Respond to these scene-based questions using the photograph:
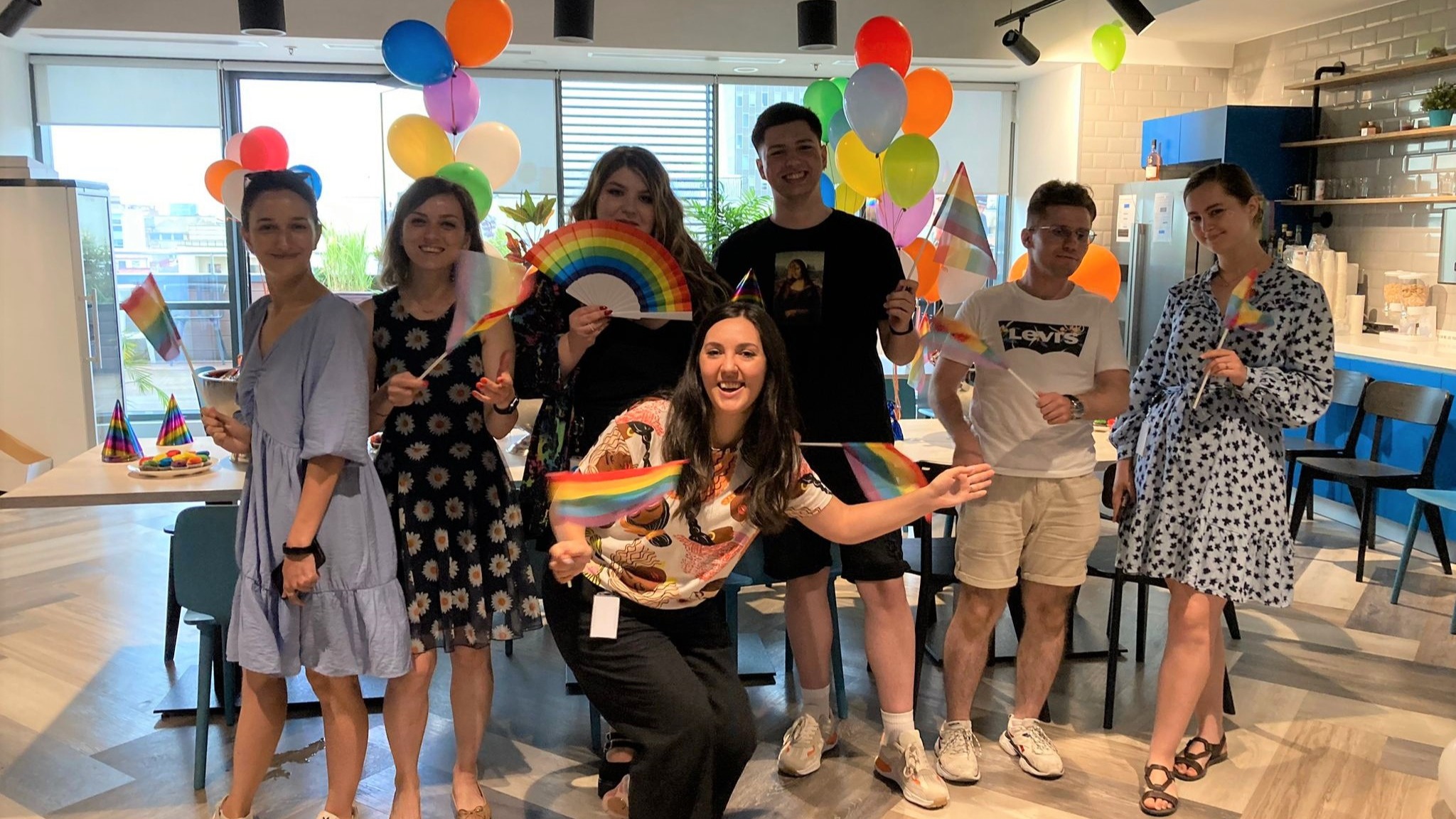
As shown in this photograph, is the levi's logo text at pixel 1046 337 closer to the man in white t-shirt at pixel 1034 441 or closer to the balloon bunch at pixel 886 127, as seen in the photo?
the man in white t-shirt at pixel 1034 441

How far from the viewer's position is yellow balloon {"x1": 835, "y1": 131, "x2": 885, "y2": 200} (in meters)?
3.76

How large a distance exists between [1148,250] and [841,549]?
491 centimetres

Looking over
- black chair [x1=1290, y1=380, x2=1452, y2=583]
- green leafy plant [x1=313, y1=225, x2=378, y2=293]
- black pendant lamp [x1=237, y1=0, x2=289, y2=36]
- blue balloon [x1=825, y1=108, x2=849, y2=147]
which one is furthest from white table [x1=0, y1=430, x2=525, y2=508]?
green leafy plant [x1=313, y1=225, x2=378, y2=293]

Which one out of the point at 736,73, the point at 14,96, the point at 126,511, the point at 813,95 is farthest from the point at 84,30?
the point at 813,95

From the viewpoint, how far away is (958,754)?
250cm

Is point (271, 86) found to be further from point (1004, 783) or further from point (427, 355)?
point (1004, 783)

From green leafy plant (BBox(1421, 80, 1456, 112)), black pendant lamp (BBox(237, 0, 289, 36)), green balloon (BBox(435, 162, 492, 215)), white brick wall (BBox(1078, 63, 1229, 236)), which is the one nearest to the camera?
green balloon (BBox(435, 162, 492, 215))

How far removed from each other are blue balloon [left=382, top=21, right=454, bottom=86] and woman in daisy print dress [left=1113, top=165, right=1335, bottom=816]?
239 cm

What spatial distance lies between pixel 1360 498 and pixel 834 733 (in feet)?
10.4

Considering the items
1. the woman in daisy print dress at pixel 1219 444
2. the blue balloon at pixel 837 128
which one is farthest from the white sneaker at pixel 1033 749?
the blue balloon at pixel 837 128

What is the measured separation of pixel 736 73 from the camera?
23.8 feet

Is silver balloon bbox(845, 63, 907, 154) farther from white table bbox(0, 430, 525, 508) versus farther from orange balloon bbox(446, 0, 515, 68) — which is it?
white table bbox(0, 430, 525, 508)

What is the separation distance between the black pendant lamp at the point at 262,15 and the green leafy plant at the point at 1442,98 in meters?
5.55

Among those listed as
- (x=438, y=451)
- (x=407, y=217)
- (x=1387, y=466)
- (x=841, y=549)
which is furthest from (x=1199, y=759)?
(x=1387, y=466)
